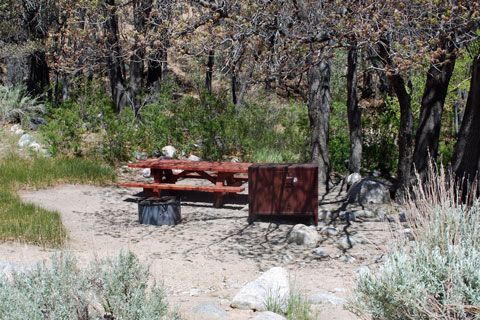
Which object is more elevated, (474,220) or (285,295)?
(474,220)

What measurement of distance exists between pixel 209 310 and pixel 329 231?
3.74m

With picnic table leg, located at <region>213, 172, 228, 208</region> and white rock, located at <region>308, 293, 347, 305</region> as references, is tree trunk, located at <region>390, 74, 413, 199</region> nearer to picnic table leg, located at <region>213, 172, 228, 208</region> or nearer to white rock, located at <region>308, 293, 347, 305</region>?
picnic table leg, located at <region>213, 172, 228, 208</region>

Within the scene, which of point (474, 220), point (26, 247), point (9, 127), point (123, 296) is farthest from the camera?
point (9, 127)

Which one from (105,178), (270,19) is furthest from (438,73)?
(105,178)

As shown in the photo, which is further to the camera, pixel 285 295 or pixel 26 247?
pixel 26 247

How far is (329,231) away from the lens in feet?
25.0

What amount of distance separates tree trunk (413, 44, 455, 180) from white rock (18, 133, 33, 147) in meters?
8.88

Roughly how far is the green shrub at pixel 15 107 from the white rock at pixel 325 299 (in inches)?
473

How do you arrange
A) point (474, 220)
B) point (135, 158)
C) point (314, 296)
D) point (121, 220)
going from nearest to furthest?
point (474, 220) → point (314, 296) → point (121, 220) → point (135, 158)

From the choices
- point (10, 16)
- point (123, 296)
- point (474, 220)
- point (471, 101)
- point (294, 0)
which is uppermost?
point (10, 16)

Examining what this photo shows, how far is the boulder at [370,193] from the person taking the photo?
909 cm

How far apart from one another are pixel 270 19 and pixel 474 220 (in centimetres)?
431

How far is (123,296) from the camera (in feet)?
11.3

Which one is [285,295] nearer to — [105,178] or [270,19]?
[270,19]
